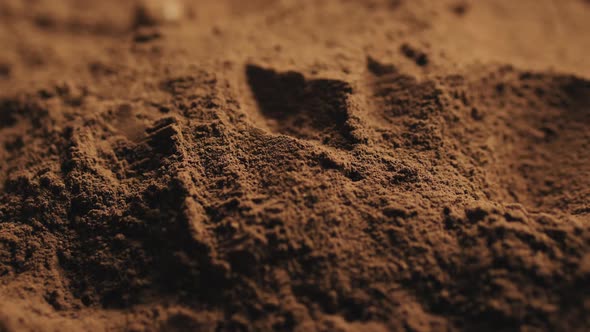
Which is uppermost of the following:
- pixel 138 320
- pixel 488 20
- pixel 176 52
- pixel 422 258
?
pixel 488 20

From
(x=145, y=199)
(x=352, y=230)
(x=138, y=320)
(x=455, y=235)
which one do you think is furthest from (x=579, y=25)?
(x=138, y=320)

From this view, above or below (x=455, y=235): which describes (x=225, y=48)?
above

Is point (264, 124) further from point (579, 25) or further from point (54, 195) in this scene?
point (579, 25)

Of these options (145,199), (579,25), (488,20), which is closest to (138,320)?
(145,199)

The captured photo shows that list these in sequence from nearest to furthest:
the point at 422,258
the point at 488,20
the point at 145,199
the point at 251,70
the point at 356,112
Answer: the point at 422,258 → the point at 145,199 → the point at 356,112 → the point at 251,70 → the point at 488,20

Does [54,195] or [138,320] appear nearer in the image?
[138,320]

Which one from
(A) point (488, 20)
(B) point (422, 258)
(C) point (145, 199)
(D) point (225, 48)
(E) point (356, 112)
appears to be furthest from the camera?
(A) point (488, 20)

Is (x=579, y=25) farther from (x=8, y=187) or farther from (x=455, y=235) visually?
(x=8, y=187)
